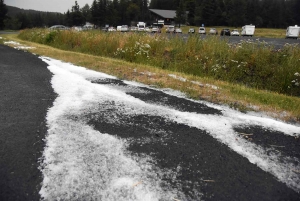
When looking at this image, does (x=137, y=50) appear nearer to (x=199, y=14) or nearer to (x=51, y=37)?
(x=51, y=37)

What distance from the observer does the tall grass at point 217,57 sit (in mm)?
5680

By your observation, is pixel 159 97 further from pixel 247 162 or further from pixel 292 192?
pixel 292 192

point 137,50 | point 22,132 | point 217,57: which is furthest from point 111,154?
point 137,50

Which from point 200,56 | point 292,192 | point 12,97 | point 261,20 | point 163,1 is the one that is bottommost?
point 292,192

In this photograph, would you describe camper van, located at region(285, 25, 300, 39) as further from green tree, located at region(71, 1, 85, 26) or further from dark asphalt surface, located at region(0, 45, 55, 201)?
green tree, located at region(71, 1, 85, 26)

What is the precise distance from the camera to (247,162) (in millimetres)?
2225

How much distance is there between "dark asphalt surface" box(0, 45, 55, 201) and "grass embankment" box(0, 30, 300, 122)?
2.27 meters

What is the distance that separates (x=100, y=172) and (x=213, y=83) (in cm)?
Result: 407

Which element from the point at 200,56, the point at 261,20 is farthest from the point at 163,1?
the point at 200,56

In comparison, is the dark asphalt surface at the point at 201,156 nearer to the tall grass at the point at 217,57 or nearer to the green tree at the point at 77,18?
the tall grass at the point at 217,57

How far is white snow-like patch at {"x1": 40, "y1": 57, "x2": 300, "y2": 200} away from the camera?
1.78 meters

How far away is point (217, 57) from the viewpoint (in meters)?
7.09

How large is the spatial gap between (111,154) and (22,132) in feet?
3.74

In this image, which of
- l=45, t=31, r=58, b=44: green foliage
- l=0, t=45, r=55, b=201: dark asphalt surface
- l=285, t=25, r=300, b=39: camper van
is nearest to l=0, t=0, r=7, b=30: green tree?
l=45, t=31, r=58, b=44: green foliage
